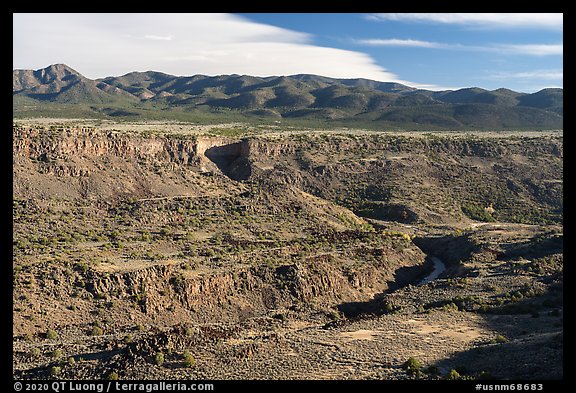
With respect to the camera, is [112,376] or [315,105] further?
[315,105]

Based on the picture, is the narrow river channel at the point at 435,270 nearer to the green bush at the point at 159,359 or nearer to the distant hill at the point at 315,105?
the green bush at the point at 159,359

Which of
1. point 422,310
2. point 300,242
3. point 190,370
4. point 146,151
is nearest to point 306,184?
point 146,151

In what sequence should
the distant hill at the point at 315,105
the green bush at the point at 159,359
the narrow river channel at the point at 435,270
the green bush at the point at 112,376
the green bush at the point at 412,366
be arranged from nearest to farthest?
the green bush at the point at 112,376, the green bush at the point at 412,366, the green bush at the point at 159,359, the narrow river channel at the point at 435,270, the distant hill at the point at 315,105

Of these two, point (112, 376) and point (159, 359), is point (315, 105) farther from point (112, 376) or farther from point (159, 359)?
point (112, 376)

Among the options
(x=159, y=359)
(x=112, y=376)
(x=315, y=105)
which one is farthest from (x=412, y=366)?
(x=315, y=105)

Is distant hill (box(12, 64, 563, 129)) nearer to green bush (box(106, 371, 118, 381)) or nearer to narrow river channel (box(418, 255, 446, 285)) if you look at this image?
narrow river channel (box(418, 255, 446, 285))

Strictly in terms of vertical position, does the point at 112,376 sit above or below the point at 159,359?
below

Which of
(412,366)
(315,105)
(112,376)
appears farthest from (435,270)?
(315,105)

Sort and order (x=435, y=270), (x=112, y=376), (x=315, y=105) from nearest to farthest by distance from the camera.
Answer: (x=112, y=376)
(x=435, y=270)
(x=315, y=105)

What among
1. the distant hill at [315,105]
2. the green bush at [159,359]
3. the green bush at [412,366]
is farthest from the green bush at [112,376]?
the distant hill at [315,105]

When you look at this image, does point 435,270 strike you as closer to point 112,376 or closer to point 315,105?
point 112,376

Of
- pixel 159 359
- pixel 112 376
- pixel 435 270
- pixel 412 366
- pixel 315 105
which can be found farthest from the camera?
pixel 315 105

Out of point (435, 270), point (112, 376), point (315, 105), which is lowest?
point (435, 270)
